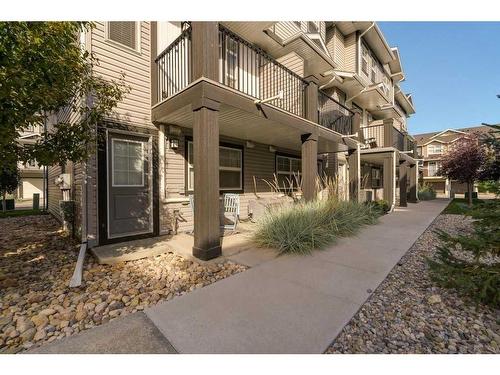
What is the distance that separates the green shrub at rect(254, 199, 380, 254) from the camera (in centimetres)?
472

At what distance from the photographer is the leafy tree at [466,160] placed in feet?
46.0

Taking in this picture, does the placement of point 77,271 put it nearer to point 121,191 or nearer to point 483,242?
point 121,191

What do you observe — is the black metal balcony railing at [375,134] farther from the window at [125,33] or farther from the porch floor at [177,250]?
the window at [125,33]

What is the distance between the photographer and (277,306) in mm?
2658

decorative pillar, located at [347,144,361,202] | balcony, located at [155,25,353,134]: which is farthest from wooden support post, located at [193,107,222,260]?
decorative pillar, located at [347,144,361,202]

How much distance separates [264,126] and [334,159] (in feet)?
23.1

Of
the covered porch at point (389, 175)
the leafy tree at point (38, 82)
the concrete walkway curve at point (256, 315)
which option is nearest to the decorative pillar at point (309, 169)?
the covered porch at point (389, 175)

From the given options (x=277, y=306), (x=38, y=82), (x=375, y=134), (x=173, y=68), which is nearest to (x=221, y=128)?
(x=173, y=68)

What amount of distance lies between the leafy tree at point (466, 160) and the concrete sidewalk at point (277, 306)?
1486cm

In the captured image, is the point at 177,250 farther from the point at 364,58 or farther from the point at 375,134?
the point at 364,58

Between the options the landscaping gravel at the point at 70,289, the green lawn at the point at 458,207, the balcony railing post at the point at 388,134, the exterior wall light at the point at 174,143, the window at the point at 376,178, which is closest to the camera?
the landscaping gravel at the point at 70,289

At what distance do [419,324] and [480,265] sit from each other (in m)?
1.09

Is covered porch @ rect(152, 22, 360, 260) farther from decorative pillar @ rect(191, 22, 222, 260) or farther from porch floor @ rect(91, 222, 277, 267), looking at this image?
porch floor @ rect(91, 222, 277, 267)

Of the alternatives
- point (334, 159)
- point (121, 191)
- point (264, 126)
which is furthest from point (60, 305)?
point (334, 159)
